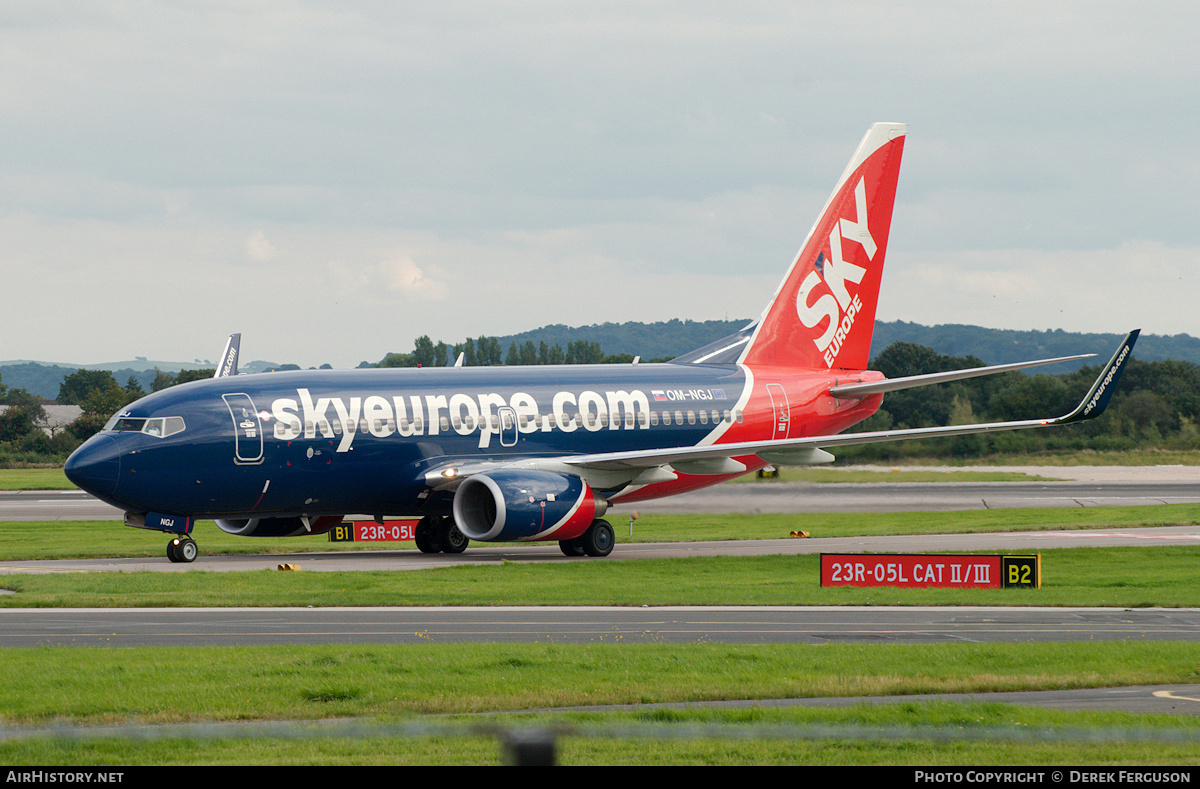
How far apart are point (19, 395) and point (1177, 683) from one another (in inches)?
6258

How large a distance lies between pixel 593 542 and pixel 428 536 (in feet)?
16.7

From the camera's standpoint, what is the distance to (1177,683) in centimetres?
1673

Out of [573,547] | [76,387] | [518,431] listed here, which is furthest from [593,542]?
[76,387]

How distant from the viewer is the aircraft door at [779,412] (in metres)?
43.1

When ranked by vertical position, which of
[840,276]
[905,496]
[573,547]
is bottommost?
[905,496]

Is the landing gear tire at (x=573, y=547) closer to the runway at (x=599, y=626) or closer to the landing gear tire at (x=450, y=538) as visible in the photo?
the runway at (x=599, y=626)

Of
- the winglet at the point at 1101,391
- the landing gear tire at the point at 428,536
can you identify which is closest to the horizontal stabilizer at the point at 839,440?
the winglet at the point at 1101,391

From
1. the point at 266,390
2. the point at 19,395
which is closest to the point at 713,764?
the point at 266,390

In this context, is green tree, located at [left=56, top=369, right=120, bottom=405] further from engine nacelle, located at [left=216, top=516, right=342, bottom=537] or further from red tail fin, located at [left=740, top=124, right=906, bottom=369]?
red tail fin, located at [left=740, top=124, right=906, bottom=369]

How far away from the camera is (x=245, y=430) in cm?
3388

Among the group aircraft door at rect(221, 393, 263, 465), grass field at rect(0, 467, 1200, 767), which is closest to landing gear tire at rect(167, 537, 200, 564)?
aircraft door at rect(221, 393, 263, 465)

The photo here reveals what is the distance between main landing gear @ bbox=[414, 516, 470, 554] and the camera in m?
38.8

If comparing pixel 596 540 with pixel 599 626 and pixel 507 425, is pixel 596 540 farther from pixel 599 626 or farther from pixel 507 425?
pixel 599 626
